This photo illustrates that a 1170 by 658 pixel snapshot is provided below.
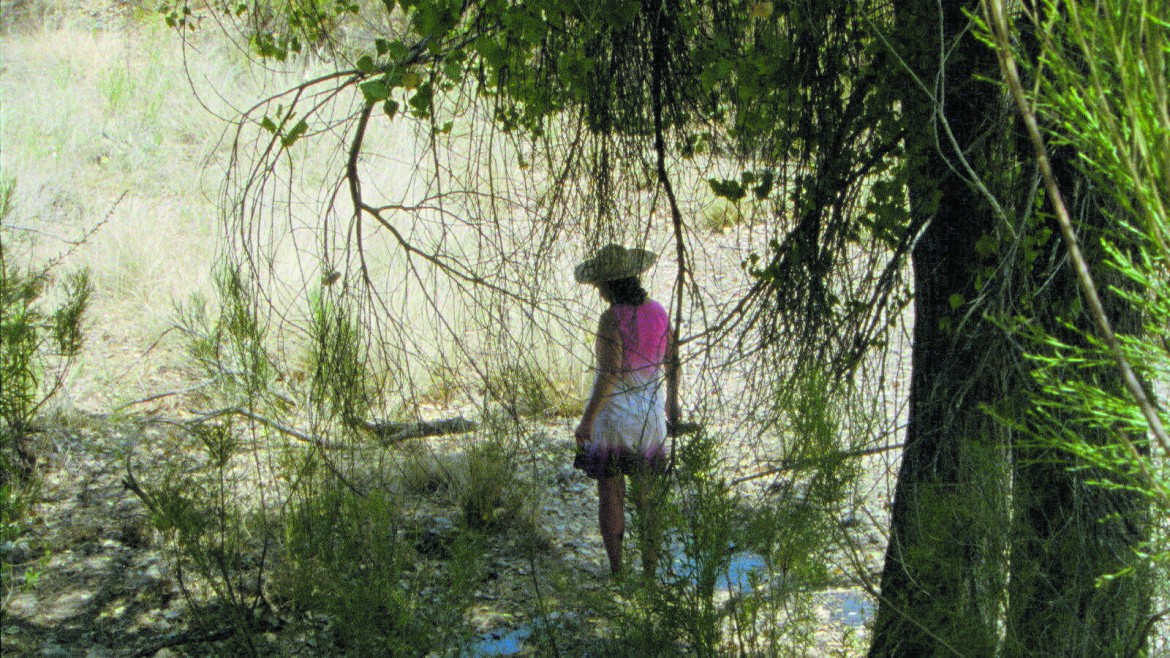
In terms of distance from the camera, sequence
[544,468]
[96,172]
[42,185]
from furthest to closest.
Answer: [96,172] < [42,185] < [544,468]

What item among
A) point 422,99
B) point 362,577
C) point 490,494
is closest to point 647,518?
point 362,577

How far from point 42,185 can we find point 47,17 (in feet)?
16.9

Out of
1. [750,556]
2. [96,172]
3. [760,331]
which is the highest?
[96,172]

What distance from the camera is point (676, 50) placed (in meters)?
3.68

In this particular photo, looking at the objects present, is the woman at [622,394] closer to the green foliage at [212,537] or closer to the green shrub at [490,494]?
the green shrub at [490,494]

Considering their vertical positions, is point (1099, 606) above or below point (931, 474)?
below

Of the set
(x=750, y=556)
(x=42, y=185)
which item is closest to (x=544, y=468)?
(x=750, y=556)

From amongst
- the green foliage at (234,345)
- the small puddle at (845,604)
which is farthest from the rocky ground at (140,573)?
the green foliage at (234,345)

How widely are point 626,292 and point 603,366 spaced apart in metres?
0.37

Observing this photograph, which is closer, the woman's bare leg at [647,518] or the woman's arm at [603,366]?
the woman's bare leg at [647,518]

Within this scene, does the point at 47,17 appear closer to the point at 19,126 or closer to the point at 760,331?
the point at 19,126

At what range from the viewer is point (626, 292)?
4324 millimetres

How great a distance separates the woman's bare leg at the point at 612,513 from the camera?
16.0 feet

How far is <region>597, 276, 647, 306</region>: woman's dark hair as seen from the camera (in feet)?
14.0
